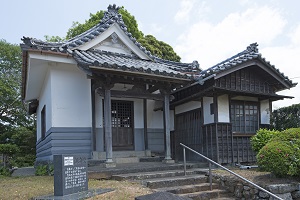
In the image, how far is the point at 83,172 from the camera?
6.79 m

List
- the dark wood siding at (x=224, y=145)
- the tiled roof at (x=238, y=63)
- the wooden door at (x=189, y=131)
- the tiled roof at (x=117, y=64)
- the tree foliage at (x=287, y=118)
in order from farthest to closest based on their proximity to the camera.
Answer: the tree foliage at (x=287, y=118) → the wooden door at (x=189, y=131) → the dark wood siding at (x=224, y=145) → the tiled roof at (x=238, y=63) → the tiled roof at (x=117, y=64)

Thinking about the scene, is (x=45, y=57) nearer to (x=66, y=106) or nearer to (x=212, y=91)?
(x=66, y=106)

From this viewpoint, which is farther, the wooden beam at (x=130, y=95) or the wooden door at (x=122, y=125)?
the wooden door at (x=122, y=125)

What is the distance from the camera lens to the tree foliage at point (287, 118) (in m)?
13.9

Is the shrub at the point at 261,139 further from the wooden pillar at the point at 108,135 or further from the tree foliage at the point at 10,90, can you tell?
the tree foliage at the point at 10,90

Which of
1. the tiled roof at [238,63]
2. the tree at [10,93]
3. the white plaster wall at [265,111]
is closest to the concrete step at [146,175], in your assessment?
the tiled roof at [238,63]

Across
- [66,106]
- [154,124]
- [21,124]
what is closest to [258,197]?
[154,124]

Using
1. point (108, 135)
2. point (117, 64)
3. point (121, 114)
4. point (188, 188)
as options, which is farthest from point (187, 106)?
point (188, 188)

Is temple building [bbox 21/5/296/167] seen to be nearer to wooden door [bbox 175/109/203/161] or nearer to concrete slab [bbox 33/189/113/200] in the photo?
wooden door [bbox 175/109/203/161]

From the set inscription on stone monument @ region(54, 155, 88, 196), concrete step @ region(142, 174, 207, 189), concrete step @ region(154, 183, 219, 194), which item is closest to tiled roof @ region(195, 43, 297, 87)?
concrete step @ region(142, 174, 207, 189)

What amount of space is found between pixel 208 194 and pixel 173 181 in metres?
1.01

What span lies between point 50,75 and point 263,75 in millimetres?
9086

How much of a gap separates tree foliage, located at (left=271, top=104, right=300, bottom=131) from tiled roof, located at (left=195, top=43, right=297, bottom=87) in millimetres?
1325

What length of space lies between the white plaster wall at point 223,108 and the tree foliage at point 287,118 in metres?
3.08
